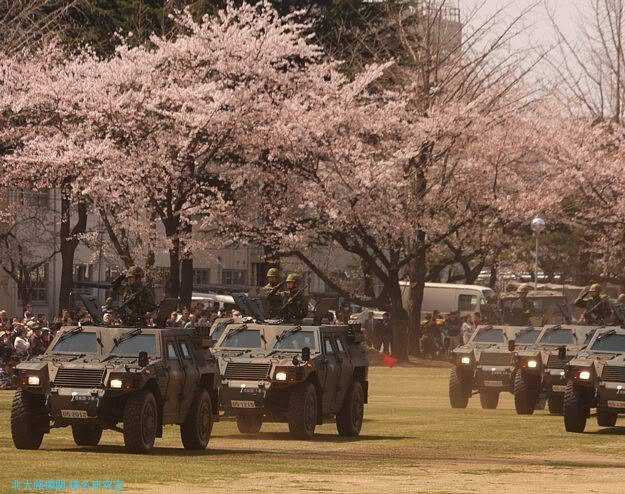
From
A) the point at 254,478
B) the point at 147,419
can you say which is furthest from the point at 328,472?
the point at 147,419

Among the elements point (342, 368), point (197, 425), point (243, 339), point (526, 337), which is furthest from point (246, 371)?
point (526, 337)

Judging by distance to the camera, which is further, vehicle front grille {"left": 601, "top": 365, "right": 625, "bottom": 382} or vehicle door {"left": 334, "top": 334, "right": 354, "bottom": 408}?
vehicle front grille {"left": 601, "top": 365, "right": 625, "bottom": 382}

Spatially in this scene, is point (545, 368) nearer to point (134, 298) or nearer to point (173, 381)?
point (134, 298)

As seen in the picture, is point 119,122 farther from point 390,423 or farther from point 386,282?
point 390,423

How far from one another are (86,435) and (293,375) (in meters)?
3.11

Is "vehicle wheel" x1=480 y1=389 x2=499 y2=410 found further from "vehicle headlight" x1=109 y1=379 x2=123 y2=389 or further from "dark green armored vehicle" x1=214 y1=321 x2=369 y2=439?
"vehicle headlight" x1=109 y1=379 x2=123 y2=389

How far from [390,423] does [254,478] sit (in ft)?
36.7

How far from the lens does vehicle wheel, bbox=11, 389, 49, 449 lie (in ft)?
66.3

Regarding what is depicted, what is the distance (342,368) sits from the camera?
25250 millimetres

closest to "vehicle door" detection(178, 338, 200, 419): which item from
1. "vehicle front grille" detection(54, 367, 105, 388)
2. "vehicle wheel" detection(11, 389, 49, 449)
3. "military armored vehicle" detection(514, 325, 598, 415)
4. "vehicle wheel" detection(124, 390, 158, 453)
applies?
"vehicle wheel" detection(124, 390, 158, 453)

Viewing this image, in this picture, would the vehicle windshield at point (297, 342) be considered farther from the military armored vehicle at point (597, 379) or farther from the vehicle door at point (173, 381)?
the military armored vehicle at point (597, 379)

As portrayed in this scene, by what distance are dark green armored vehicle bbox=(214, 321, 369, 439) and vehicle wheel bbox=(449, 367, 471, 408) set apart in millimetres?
7498

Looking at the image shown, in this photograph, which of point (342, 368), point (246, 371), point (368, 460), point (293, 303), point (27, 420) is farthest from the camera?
point (293, 303)

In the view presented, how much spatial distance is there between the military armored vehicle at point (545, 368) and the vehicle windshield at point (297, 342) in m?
7.73
